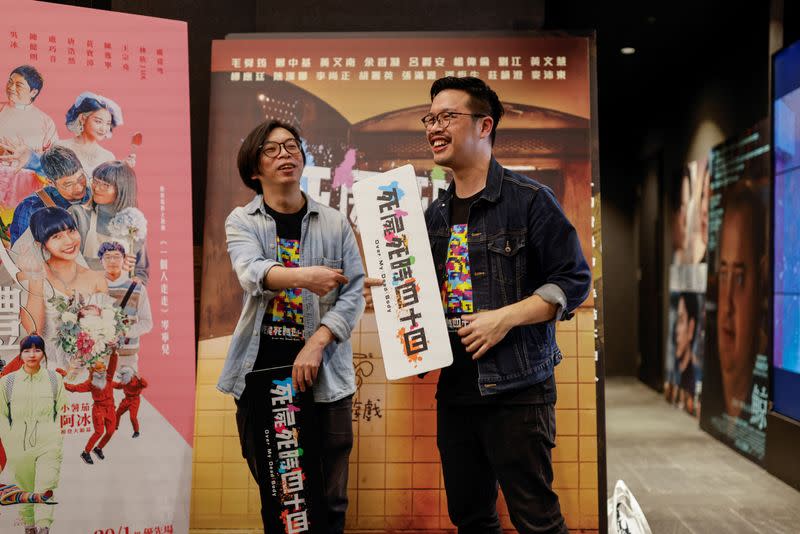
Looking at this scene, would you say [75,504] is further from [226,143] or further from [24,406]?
[226,143]

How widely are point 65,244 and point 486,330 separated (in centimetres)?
145

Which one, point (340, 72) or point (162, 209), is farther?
point (340, 72)

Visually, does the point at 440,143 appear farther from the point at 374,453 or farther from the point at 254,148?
the point at 374,453

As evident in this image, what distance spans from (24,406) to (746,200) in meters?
4.77

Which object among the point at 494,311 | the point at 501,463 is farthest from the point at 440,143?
the point at 501,463

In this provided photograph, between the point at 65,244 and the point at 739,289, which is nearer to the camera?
the point at 65,244

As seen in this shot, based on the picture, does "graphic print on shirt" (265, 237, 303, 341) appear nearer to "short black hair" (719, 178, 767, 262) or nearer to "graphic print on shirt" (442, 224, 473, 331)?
"graphic print on shirt" (442, 224, 473, 331)

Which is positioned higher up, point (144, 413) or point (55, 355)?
point (55, 355)

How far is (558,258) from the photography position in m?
1.89

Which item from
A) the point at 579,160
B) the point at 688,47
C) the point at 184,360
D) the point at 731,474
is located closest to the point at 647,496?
the point at 731,474

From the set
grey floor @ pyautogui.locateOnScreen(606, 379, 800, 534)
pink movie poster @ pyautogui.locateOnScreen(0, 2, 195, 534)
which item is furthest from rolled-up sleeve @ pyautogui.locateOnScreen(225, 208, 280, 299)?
grey floor @ pyautogui.locateOnScreen(606, 379, 800, 534)

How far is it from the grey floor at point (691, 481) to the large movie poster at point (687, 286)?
0.43m

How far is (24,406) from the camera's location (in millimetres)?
2258

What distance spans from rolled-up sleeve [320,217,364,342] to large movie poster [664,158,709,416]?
4487 millimetres
